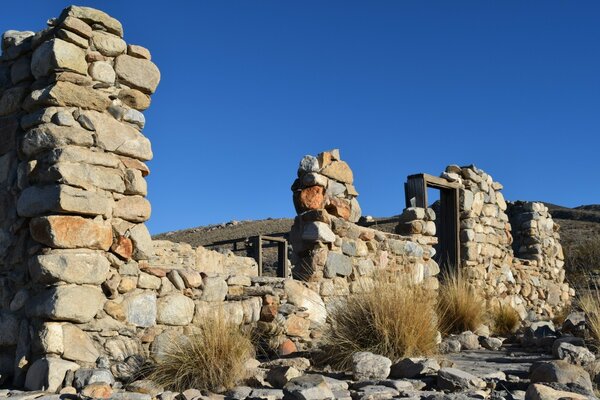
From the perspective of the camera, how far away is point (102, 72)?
200 inches

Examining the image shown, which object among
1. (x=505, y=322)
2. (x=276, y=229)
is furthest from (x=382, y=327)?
(x=276, y=229)

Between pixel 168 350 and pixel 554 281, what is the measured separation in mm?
9579

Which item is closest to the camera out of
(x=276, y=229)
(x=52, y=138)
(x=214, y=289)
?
(x=52, y=138)

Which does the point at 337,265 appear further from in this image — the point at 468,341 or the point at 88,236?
the point at 88,236

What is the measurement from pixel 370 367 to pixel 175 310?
1585 millimetres

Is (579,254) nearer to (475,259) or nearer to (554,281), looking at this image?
(554,281)

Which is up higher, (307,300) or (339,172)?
(339,172)

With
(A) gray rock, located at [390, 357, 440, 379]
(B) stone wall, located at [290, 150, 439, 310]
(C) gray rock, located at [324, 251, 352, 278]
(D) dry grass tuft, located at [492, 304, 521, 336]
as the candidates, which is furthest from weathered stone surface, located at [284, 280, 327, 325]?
(D) dry grass tuft, located at [492, 304, 521, 336]

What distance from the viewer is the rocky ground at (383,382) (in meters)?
3.95

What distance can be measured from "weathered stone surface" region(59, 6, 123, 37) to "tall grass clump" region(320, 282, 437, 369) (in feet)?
9.76

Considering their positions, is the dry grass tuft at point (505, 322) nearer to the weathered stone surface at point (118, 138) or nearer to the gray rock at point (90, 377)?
the weathered stone surface at point (118, 138)

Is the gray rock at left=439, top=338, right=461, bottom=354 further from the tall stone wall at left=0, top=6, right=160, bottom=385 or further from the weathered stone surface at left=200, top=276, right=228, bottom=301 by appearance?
the tall stone wall at left=0, top=6, right=160, bottom=385

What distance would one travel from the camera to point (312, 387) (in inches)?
153

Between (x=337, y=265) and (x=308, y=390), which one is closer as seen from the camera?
(x=308, y=390)
